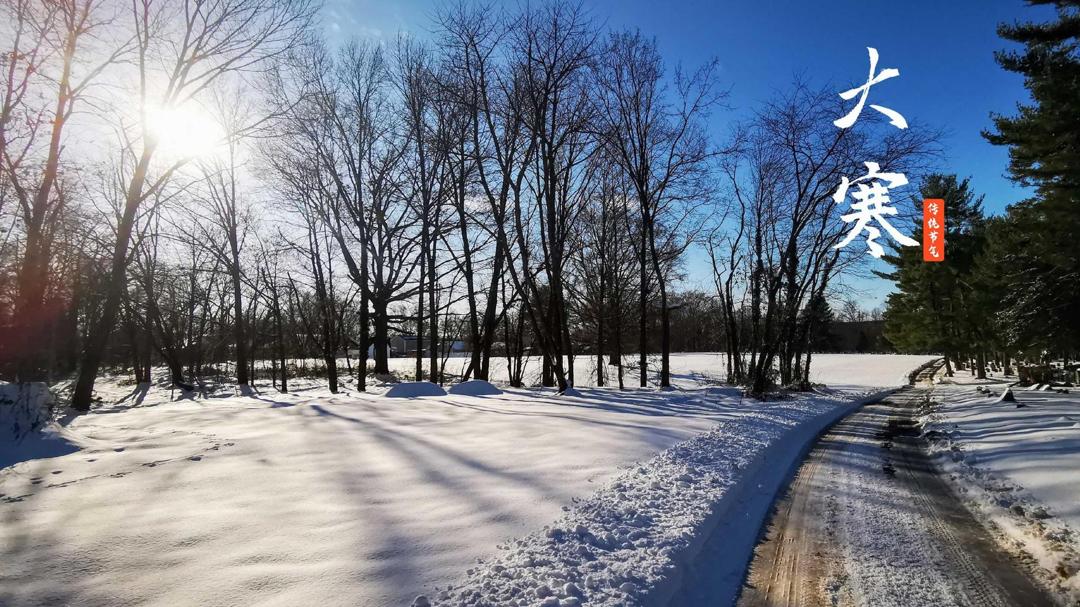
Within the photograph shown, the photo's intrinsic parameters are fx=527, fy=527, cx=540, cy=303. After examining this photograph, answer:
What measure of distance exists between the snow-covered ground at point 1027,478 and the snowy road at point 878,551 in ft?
0.67

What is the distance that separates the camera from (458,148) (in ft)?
62.6

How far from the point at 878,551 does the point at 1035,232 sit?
20.5 m

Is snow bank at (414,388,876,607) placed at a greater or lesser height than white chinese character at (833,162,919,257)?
lesser

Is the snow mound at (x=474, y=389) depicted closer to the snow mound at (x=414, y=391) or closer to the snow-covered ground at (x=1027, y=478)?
the snow mound at (x=414, y=391)

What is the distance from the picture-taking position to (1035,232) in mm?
18016

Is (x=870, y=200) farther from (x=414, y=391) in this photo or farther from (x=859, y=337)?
(x=859, y=337)

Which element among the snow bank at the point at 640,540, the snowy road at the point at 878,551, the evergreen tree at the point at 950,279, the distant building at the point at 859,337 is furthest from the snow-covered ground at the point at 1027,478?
the distant building at the point at 859,337

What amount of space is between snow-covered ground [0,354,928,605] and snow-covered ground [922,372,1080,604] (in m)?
2.23

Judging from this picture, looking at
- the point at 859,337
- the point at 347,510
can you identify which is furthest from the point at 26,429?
the point at 859,337

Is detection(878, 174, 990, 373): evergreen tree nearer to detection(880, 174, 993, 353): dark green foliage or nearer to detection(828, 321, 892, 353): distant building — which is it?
detection(880, 174, 993, 353): dark green foliage

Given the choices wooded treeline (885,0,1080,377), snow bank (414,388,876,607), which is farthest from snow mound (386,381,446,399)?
wooded treeline (885,0,1080,377)

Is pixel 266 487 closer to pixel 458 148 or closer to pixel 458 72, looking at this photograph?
pixel 458 72

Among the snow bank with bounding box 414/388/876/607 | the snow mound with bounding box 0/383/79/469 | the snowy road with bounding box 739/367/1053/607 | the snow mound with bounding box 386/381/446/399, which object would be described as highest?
the snow mound with bounding box 0/383/79/469

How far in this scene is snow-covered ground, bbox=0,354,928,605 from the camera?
289 cm
